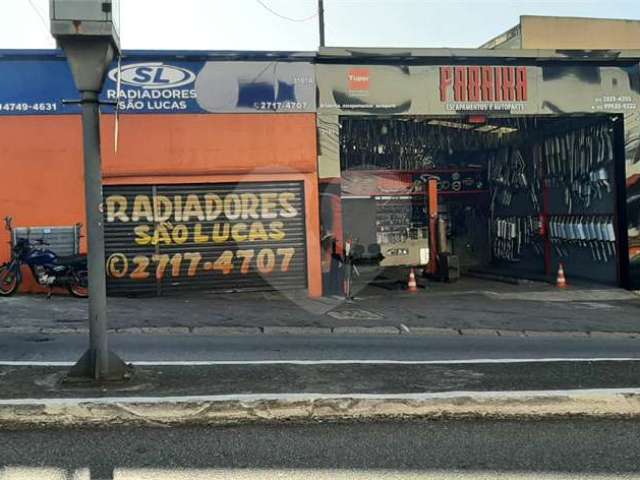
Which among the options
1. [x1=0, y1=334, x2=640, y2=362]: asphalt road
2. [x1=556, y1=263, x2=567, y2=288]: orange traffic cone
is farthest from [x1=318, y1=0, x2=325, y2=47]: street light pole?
[x1=0, y1=334, x2=640, y2=362]: asphalt road

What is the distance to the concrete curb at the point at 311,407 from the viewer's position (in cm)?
507

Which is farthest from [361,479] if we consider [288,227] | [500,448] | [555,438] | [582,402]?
[288,227]

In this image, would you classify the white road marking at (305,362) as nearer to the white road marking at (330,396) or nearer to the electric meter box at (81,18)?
the white road marking at (330,396)

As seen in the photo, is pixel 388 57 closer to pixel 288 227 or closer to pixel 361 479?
pixel 288 227

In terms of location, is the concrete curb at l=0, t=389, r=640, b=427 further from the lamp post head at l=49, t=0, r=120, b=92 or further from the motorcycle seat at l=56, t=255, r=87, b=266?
the motorcycle seat at l=56, t=255, r=87, b=266

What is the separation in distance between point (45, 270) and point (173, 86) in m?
4.71

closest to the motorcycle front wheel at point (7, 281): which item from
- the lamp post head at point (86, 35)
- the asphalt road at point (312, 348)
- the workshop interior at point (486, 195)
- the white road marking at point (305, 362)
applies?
the asphalt road at point (312, 348)

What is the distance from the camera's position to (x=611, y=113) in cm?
1612

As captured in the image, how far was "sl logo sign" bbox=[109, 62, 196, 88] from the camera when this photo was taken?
13.9 meters

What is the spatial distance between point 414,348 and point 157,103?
8.38 meters

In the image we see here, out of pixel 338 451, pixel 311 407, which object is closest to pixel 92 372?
pixel 311 407

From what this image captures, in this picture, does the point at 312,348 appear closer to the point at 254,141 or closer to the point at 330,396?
the point at 330,396

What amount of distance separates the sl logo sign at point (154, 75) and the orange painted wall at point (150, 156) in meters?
0.71

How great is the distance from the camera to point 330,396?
544 centimetres
